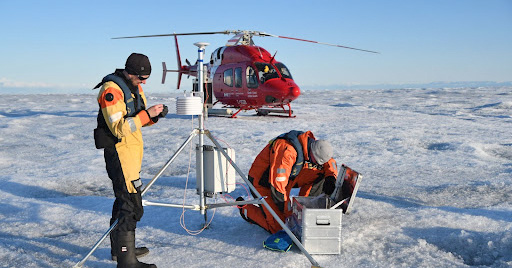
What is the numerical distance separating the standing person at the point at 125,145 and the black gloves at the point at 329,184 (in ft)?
6.18

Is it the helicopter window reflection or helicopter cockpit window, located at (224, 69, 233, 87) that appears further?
helicopter cockpit window, located at (224, 69, 233, 87)

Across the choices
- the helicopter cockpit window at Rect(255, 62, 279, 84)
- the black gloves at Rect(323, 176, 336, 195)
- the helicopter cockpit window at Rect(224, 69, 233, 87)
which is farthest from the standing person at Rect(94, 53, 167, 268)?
the helicopter cockpit window at Rect(224, 69, 233, 87)

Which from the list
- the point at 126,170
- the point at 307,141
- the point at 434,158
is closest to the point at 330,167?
the point at 307,141

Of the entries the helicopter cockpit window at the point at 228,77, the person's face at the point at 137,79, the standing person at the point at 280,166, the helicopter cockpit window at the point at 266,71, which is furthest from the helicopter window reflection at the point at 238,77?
the person's face at the point at 137,79

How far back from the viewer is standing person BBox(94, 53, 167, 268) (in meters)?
2.78

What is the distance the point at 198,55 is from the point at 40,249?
81.4 inches

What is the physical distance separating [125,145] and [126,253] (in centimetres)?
76

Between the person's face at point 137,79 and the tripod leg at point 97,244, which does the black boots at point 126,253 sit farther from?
the person's face at point 137,79

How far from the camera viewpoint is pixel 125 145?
Answer: 2.84 metres

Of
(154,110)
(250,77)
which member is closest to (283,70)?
(250,77)

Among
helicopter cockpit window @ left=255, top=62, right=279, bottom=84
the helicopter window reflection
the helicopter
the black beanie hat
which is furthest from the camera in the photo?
the helicopter window reflection

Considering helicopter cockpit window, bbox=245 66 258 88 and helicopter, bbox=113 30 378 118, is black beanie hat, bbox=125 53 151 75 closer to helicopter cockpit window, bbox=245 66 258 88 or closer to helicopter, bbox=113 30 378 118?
helicopter, bbox=113 30 378 118

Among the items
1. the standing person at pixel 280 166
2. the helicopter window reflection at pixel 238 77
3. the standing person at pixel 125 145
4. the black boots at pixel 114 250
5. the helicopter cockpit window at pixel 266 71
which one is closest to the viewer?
the standing person at pixel 125 145

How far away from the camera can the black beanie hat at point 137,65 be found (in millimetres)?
→ 2896
